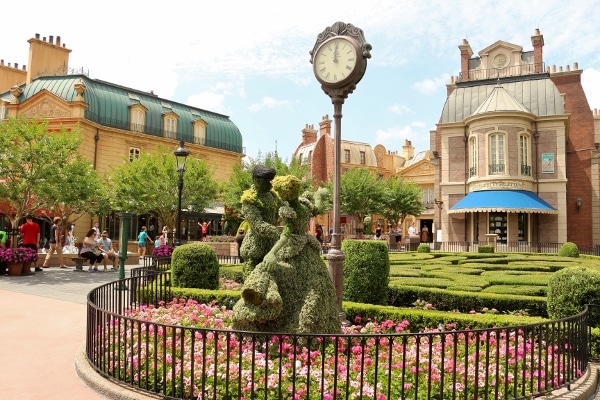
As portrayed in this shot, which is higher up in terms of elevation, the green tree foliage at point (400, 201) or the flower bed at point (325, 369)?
the green tree foliage at point (400, 201)

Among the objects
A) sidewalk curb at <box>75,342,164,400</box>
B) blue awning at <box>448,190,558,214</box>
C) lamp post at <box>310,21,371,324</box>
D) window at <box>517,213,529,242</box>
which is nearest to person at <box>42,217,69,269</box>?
sidewalk curb at <box>75,342,164,400</box>

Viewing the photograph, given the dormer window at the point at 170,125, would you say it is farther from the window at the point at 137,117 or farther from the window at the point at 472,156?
the window at the point at 472,156

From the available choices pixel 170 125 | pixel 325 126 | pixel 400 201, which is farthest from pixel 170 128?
pixel 400 201

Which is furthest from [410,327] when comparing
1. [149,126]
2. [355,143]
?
[355,143]

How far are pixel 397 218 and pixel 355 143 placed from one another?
17353 millimetres

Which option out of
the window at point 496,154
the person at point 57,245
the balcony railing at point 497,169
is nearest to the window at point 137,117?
the person at point 57,245

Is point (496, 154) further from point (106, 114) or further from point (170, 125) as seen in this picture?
point (106, 114)

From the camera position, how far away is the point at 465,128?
1211 inches

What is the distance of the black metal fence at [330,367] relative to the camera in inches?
175

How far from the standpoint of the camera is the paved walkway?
5.45m

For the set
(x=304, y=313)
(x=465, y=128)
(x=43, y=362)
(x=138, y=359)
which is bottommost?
(x=43, y=362)

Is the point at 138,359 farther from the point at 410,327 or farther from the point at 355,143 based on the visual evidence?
the point at 355,143

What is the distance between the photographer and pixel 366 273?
941 centimetres

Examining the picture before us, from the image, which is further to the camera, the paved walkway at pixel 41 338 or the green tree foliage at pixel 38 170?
the green tree foliage at pixel 38 170
